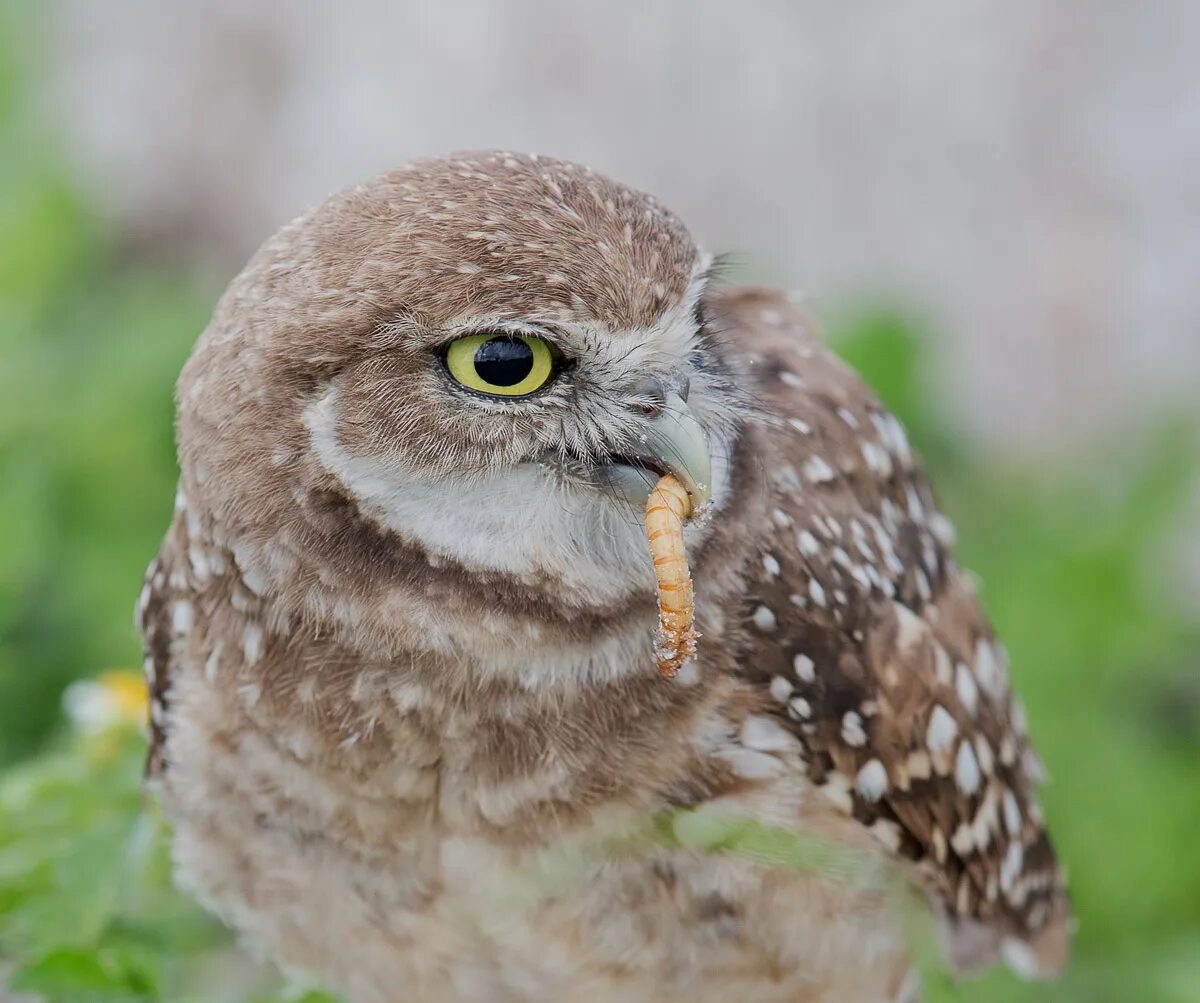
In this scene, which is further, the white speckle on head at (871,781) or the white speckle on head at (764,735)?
the white speckle on head at (871,781)

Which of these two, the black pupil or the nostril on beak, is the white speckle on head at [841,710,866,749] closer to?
the nostril on beak

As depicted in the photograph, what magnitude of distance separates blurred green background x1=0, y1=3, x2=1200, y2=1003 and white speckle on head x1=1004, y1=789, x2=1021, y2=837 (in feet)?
1.18

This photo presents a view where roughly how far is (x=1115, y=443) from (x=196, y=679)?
3.87 metres

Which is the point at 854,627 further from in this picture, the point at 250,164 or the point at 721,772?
the point at 250,164

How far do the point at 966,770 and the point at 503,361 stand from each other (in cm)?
152

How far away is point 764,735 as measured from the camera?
10.1 ft

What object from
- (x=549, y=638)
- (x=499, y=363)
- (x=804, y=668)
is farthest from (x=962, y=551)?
(x=499, y=363)

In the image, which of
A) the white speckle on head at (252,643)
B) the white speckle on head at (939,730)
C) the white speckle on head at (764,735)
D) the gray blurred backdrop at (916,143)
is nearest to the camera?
the white speckle on head at (252,643)

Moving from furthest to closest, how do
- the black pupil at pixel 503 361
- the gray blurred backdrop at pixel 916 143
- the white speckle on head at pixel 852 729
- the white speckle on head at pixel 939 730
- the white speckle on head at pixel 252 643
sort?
the gray blurred backdrop at pixel 916 143, the white speckle on head at pixel 939 730, the white speckle on head at pixel 852 729, the white speckle on head at pixel 252 643, the black pupil at pixel 503 361

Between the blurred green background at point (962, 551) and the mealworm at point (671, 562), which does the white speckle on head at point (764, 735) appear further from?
the blurred green background at point (962, 551)

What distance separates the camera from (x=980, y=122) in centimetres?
662

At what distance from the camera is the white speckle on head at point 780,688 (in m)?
3.10

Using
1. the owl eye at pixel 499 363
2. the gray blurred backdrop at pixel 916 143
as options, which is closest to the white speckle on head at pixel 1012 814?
the owl eye at pixel 499 363

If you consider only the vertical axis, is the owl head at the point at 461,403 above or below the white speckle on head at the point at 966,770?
above
